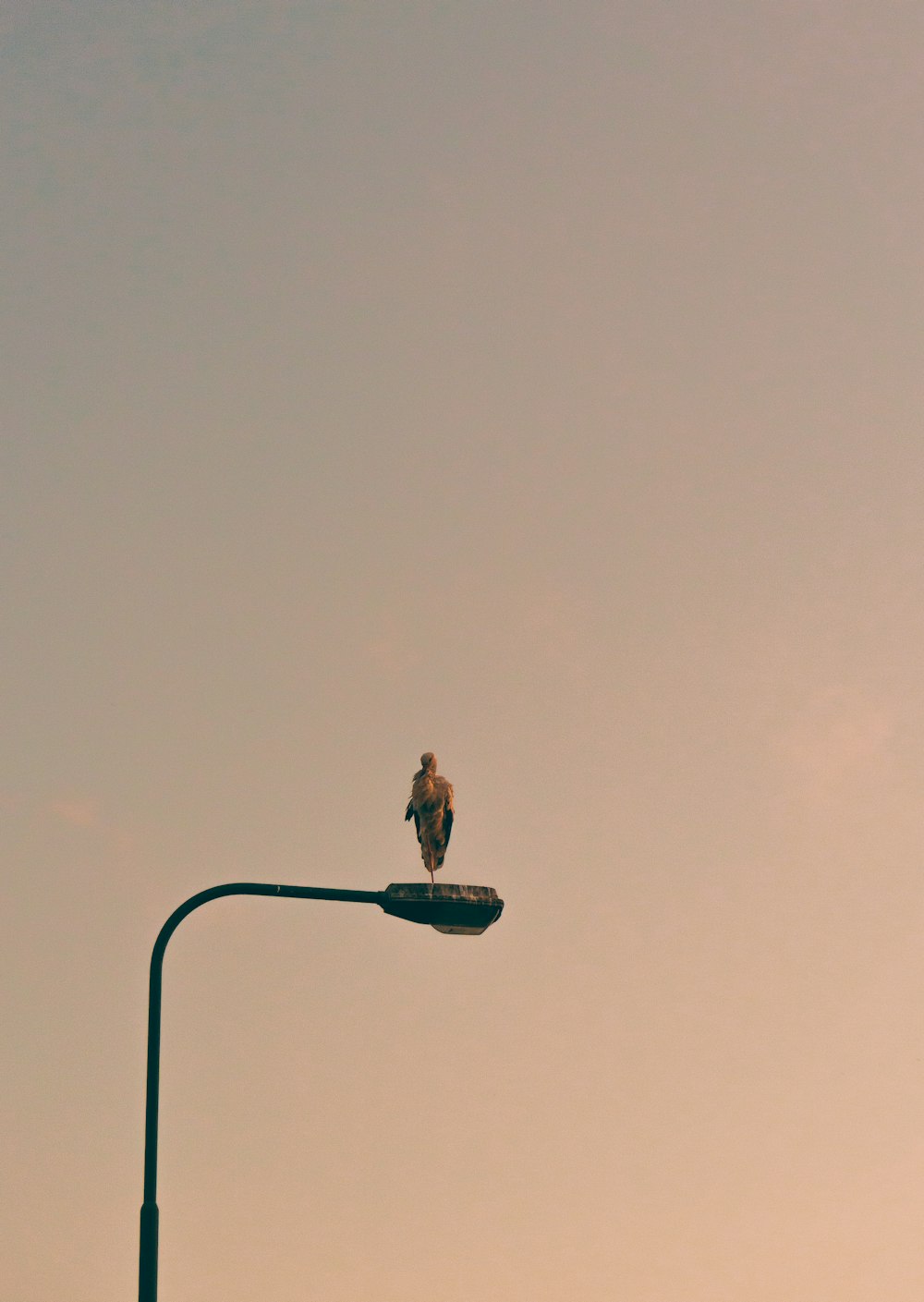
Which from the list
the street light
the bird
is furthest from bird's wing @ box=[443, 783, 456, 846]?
the street light

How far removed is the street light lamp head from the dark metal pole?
71 centimetres

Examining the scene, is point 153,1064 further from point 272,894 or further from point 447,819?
point 447,819

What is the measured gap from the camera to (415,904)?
534 inches

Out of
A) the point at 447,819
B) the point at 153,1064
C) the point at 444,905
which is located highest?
the point at 447,819

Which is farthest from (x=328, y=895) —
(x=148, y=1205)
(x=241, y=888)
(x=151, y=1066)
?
(x=148, y=1205)

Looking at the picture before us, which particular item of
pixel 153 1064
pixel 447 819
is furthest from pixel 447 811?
pixel 153 1064

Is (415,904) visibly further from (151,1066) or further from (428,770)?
(428,770)

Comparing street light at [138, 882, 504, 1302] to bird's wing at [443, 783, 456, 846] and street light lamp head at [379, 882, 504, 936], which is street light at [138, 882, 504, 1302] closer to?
street light lamp head at [379, 882, 504, 936]

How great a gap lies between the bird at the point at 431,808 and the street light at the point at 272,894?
22.9 ft

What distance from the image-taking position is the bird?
68.5 feet

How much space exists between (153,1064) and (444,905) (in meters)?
2.85

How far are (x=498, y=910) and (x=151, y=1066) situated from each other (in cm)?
333

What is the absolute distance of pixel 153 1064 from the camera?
12.2m

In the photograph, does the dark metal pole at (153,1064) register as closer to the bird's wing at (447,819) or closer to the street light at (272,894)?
the street light at (272,894)
